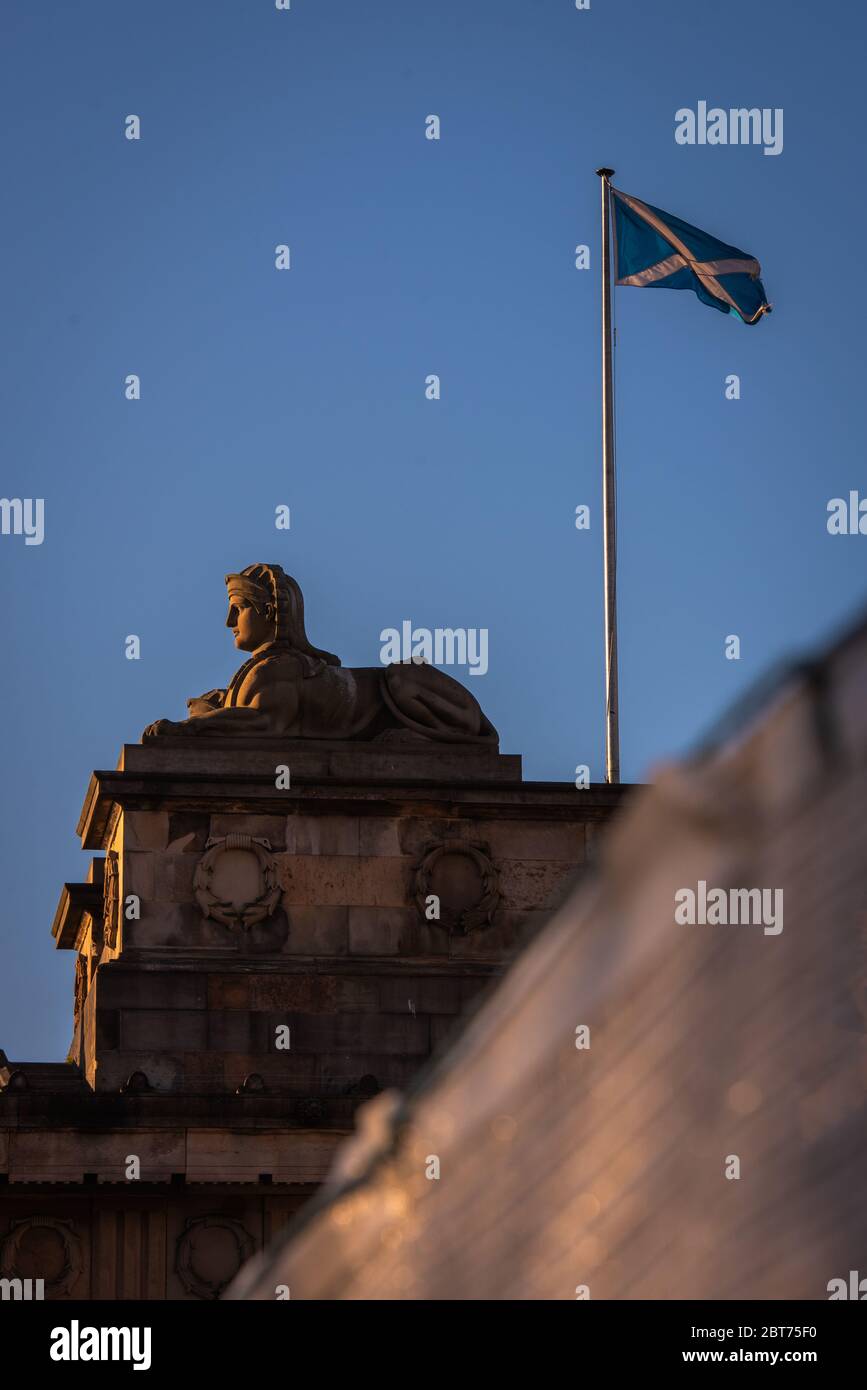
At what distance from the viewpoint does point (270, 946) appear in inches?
1150

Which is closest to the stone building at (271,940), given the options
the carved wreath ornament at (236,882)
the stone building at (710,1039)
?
the carved wreath ornament at (236,882)

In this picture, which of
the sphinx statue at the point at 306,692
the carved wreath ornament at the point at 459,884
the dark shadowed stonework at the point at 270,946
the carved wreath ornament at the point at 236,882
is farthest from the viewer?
the sphinx statue at the point at 306,692

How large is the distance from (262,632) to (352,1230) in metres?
27.0

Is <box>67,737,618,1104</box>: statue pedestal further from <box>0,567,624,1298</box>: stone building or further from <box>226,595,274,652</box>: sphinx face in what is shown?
<box>226,595,274,652</box>: sphinx face

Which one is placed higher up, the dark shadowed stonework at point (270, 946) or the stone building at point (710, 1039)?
the dark shadowed stonework at point (270, 946)

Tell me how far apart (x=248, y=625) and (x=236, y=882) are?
3.59m

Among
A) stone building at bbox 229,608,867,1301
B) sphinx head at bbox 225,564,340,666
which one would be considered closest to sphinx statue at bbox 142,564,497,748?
sphinx head at bbox 225,564,340,666

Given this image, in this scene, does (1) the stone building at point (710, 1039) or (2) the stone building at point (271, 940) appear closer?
(1) the stone building at point (710, 1039)

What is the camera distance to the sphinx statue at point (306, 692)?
30.7 meters

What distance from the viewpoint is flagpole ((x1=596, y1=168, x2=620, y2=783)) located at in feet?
107

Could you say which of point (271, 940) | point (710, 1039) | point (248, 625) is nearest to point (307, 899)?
point (271, 940)

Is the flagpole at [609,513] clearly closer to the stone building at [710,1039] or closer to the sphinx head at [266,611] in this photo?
the sphinx head at [266,611]
